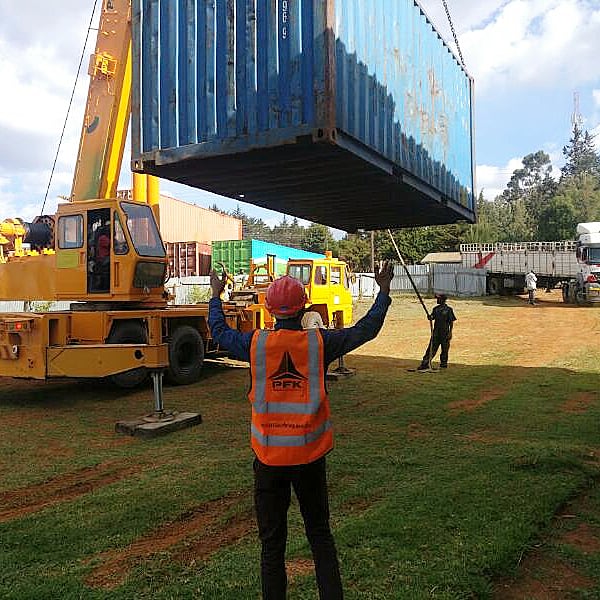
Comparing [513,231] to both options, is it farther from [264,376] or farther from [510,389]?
[264,376]

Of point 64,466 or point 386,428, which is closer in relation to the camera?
point 64,466

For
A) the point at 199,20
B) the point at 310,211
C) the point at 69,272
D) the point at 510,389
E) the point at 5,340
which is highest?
the point at 199,20

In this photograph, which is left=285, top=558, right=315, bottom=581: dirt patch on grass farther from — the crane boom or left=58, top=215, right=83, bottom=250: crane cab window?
the crane boom

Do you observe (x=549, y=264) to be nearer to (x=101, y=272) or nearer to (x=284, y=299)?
(x=101, y=272)

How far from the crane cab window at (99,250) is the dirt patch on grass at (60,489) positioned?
3.74m

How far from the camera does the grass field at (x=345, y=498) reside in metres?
3.40

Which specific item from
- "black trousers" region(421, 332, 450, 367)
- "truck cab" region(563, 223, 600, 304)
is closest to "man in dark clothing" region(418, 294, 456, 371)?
"black trousers" region(421, 332, 450, 367)

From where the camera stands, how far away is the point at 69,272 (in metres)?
8.90

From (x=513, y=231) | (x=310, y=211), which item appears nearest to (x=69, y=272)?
(x=310, y=211)

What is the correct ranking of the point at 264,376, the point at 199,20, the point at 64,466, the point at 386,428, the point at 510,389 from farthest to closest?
1. the point at 510,389
2. the point at 386,428
3. the point at 199,20
4. the point at 64,466
5. the point at 264,376

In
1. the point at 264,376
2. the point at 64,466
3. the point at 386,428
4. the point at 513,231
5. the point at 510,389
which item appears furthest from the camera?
the point at 513,231

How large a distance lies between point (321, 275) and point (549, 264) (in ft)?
64.4

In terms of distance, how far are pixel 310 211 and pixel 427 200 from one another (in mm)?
2007

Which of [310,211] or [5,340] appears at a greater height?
[310,211]
